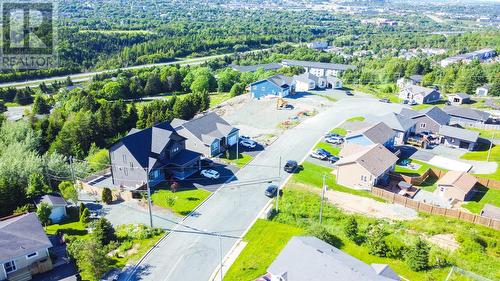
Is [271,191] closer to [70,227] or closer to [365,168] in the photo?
[365,168]

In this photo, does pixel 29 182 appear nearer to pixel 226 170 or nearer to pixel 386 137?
pixel 226 170

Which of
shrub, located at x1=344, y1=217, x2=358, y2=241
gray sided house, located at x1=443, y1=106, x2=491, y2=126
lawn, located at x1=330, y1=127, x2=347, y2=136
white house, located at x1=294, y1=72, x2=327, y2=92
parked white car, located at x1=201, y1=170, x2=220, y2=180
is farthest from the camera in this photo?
white house, located at x1=294, y1=72, x2=327, y2=92

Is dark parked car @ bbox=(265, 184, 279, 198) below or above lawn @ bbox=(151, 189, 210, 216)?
above

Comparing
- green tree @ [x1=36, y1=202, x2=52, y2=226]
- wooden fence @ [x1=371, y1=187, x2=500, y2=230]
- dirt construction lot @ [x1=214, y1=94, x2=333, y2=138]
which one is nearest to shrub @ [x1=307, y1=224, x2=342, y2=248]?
wooden fence @ [x1=371, y1=187, x2=500, y2=230]

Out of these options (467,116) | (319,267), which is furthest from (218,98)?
(319,267)

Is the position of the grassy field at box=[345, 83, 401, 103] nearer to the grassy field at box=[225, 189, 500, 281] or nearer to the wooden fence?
the wooden fence

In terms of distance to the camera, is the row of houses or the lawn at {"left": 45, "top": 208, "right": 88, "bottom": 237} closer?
the lawn at {"left": 45, "top": 208, "right": 88, "bottom": 237}
